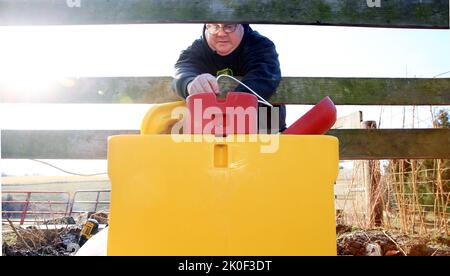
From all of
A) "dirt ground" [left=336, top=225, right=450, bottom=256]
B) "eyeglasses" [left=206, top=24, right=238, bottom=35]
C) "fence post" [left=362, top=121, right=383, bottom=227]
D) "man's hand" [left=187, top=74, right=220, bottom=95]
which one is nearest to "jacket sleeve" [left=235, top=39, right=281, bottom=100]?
"eyeglasses" [left=206, top=24, right=238, bottom=35]

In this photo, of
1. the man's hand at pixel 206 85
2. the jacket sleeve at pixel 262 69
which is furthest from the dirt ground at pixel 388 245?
the man's hand at pixel 206 85

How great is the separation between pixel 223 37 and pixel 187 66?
246mm

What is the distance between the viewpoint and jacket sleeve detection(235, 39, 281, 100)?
1.68 meters

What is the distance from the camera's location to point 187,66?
74.9 inches

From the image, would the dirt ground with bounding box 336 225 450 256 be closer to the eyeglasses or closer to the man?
the man

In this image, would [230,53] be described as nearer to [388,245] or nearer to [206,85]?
[206,85]

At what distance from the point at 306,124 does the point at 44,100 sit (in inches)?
53.0

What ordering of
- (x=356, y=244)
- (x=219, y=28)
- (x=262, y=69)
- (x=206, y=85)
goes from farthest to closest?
(x=356, y=244) < (x=219, y=28) < (x=262, y=69) < (x=206, y=85)

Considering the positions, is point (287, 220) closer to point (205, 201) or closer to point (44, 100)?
point (205, 201)

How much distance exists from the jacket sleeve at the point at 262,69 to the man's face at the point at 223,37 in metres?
0.09

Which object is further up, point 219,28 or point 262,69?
point 219,28

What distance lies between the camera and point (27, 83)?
6.48 ft

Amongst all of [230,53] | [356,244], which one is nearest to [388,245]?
[356,244]
